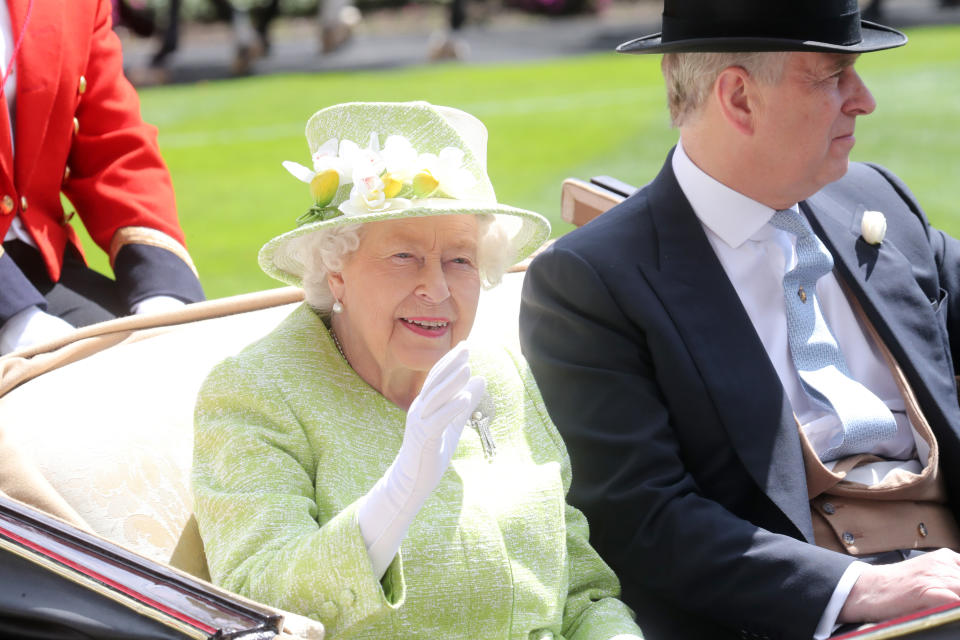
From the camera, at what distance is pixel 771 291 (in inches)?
112

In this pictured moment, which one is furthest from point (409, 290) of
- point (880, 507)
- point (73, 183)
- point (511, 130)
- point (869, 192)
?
→ point (511, 130)

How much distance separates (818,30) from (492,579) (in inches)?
48.3

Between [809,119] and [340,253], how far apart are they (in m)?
0.97

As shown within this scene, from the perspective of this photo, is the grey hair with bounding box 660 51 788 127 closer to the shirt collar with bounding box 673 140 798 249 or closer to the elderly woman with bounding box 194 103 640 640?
the shirt collar with bounding box 673 140 798 249

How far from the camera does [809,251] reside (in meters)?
2.87

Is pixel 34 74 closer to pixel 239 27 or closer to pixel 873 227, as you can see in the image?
pixel 873 227

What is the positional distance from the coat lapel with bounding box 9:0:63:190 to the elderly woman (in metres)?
0.90

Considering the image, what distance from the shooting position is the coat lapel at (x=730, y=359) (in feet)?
8.66

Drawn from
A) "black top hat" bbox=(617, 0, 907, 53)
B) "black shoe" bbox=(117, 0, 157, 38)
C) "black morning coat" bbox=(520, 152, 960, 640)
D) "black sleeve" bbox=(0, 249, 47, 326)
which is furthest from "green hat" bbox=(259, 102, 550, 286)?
"black shoe" bbox=(117, 0, 157, 38)

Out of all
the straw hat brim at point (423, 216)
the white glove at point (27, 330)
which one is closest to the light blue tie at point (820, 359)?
the straw hat brim at point (423, 216)

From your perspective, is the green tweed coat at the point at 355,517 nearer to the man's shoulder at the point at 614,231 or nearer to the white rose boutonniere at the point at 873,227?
the man's shoulder at the point at 614,231

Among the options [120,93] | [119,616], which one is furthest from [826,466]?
[120,93]

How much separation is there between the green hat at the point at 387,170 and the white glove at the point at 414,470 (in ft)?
1.25

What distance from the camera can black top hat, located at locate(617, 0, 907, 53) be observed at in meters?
2.69
